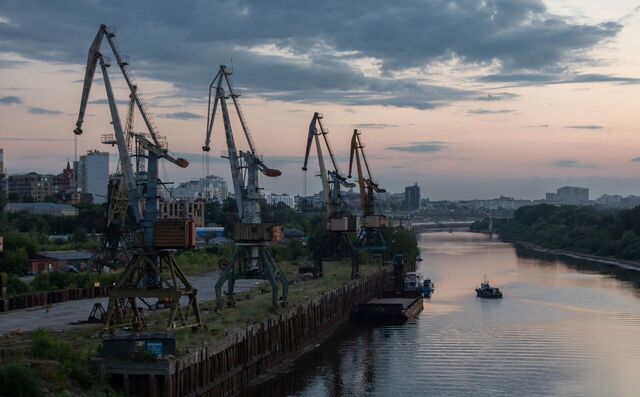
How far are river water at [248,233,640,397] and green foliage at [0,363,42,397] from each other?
14.6 meters

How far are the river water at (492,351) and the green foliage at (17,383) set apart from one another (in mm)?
14634

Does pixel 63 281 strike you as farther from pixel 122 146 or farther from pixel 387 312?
pixel 387 312

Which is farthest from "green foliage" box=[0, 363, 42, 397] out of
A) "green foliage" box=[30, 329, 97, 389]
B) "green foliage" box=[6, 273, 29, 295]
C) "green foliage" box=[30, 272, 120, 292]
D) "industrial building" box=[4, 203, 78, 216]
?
"industrial building" box=[4, 203, 78, 216]

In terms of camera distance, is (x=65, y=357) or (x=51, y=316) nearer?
(x=65, y=357)

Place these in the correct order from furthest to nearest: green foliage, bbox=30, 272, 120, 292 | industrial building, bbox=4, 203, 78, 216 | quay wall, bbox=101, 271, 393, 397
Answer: industrial building, bbox=4, 203, 78, 216 → green foliage, bbox=30, 272, 120, 292 → quay wall, bbox=101, 271, 393, 397

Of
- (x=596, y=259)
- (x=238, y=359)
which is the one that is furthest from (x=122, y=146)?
(x=596, y=259)

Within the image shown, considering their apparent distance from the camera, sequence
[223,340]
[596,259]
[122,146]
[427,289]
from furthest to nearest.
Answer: [596,259]
[427,289]
[122,146]
[223,340]

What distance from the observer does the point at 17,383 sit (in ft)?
97.4

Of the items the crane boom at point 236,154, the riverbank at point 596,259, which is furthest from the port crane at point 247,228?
the riverbank at point 596,259

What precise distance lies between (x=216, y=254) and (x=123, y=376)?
7686cm

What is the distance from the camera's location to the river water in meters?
44.3

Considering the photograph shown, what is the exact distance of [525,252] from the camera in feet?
600

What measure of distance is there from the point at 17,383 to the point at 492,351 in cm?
3098

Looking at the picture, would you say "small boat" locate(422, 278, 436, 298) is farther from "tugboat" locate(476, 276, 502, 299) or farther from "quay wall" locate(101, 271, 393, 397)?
"quay wall" locate(101, 271, 393, 397)
